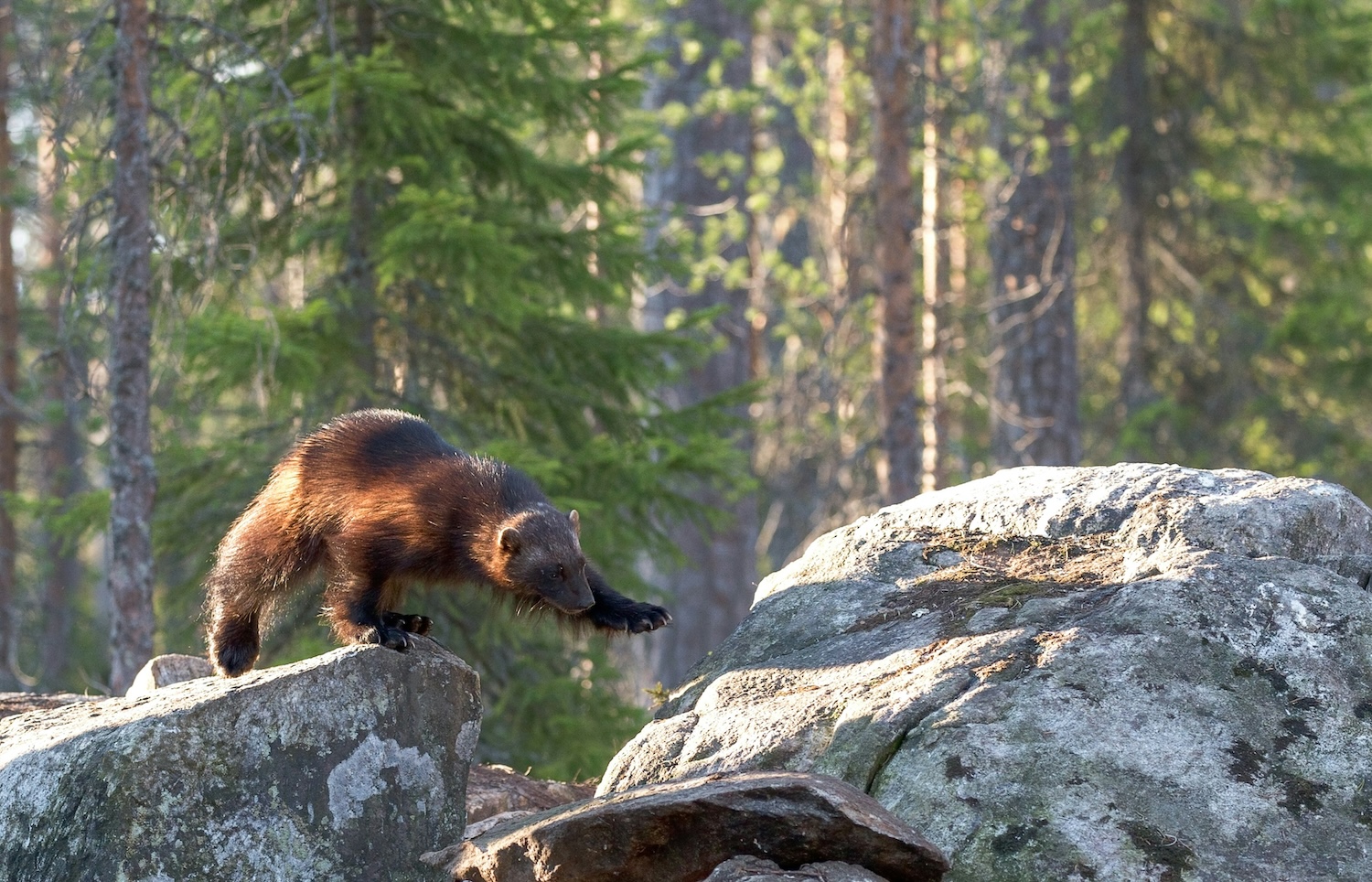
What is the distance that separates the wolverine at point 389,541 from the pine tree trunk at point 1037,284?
8.77m

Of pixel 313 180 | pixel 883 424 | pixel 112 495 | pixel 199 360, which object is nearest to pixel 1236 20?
pixel 883 424

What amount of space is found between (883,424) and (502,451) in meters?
4.36

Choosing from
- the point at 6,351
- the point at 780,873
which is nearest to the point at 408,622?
the point at 780,873

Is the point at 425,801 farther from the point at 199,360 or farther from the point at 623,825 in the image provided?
the point at 199,360

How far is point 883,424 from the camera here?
1227 cm

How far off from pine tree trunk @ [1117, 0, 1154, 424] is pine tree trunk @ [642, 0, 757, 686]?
4.70 metres

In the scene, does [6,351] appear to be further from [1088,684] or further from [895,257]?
[1088,684]

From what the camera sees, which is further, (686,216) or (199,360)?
(686,216)

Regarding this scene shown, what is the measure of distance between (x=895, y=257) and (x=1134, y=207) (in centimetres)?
651

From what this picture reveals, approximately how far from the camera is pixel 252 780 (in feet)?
16.4

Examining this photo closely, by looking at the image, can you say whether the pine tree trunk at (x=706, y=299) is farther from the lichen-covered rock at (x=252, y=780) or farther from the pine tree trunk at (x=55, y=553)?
the lichen-covered rock at (x=252, y=780)

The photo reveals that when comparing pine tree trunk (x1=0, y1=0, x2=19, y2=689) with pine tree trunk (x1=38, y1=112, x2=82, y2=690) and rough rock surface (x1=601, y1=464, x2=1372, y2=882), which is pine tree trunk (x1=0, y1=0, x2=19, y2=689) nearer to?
pine tree trunk (x1=38, y1=112, x2=82, y2=690)

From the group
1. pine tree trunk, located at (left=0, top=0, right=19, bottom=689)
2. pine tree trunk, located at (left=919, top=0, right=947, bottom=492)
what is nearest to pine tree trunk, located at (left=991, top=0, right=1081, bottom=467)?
pine tree trunk, located at (left=919, top=0, right=947, bottom=492)

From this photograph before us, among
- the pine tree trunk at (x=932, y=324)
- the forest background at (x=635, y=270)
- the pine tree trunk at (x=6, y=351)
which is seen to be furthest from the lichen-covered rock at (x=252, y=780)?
the pine tree trunk at (x=6, y=351)
